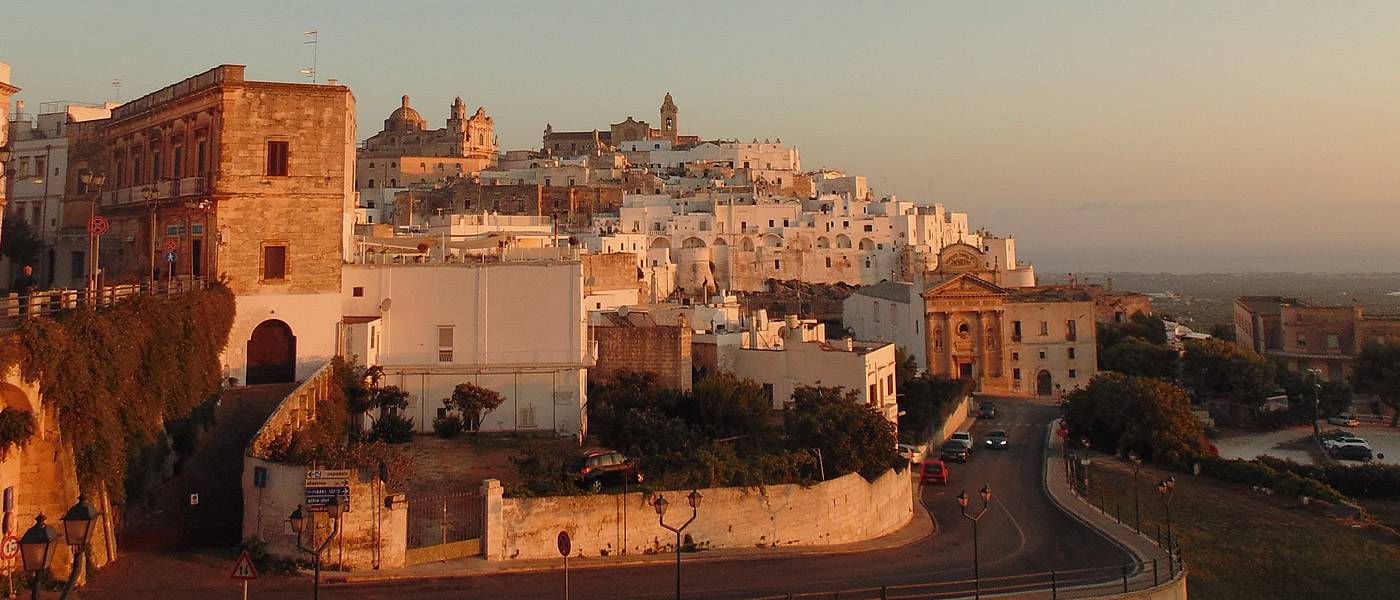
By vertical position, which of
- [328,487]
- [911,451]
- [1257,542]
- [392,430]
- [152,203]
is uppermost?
[152,203]

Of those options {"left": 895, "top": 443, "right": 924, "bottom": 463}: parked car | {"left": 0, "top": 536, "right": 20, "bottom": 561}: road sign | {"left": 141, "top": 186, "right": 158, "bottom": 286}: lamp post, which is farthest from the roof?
{"left": 0, "top": 536, "right": 20, "bottom": 561}: road sign

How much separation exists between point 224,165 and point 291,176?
149 cm

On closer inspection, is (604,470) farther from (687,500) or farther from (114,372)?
(114,372)

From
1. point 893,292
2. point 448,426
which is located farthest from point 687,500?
point 893,292

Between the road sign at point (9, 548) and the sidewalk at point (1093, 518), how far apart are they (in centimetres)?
1925

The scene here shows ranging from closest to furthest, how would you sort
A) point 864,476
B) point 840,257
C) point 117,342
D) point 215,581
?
point 215,581 < point 117,342 < point 864,476 < point 840,257

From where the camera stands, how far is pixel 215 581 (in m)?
14.0

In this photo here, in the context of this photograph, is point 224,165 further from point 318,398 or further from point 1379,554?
point 1379,554

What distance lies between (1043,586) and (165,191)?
2219cm

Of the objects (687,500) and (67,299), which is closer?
(67,299)

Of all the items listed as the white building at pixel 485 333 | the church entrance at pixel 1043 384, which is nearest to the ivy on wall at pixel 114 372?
the white building at pixel 485 333

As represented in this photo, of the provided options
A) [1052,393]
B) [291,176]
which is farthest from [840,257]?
[291,176]

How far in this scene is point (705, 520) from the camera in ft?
58.9

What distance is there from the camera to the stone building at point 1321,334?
5956 centimetres
